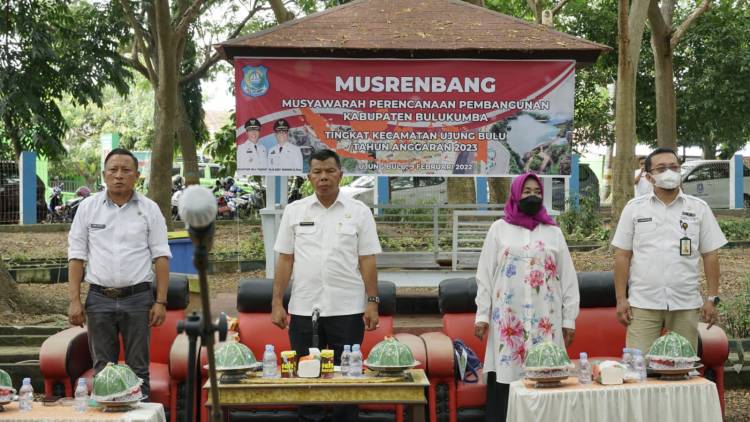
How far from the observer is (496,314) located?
20.2ft

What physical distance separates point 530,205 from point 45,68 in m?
10.7

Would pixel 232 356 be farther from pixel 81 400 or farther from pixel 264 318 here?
pixel 264 318

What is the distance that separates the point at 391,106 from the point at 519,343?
12.5ft

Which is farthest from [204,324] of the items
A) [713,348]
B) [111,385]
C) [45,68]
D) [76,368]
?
[45,68]

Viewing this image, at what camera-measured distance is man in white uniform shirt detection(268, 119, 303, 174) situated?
30.7 ft

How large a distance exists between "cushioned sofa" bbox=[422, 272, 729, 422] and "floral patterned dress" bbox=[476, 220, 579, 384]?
0.58 meters

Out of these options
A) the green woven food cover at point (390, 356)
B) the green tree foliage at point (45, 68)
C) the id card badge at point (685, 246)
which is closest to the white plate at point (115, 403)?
the green woven food cover at point (390, 356)

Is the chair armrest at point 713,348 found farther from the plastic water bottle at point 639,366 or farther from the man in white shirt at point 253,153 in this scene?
the man in white shirt at point 253,153

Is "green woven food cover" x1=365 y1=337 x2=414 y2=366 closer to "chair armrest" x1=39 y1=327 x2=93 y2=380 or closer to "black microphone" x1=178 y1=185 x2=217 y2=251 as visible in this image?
"chair armrest" x1=39 y1=327 x2=93 y2=380

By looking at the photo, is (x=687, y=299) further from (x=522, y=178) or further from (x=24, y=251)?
(x=24, y=251)

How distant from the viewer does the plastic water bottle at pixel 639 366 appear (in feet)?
18.8

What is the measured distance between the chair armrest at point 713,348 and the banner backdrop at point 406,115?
2.99m

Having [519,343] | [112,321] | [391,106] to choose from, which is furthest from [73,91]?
[519,343]

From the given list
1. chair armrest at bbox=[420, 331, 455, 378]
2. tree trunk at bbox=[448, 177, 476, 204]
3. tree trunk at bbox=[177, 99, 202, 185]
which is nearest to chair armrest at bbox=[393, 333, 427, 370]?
chair armrest at bbox=[420, 331, 455, 378]
